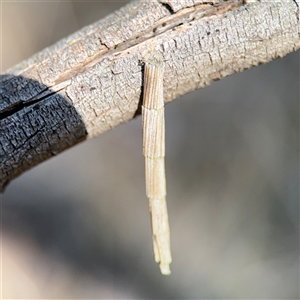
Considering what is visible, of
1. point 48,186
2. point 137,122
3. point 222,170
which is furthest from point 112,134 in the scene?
point 222,170

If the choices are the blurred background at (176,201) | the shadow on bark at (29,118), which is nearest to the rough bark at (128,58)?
the shadow on bark at (29,118)

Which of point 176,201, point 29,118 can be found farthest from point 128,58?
point 176,201

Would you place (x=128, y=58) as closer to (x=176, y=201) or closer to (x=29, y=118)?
(x=29, y=118)

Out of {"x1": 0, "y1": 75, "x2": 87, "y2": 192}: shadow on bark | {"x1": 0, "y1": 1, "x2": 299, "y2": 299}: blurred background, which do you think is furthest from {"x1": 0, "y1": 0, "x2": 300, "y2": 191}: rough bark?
{"x1": 0, "y1": 1, "x2": 299, "y2": 299}: blurred background

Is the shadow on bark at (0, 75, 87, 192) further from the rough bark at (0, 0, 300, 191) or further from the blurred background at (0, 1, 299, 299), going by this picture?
the blurred background at (0, 1, 299, 299)

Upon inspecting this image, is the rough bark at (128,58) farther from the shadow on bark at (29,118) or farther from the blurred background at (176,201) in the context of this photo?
the blurred background at (176,201)
